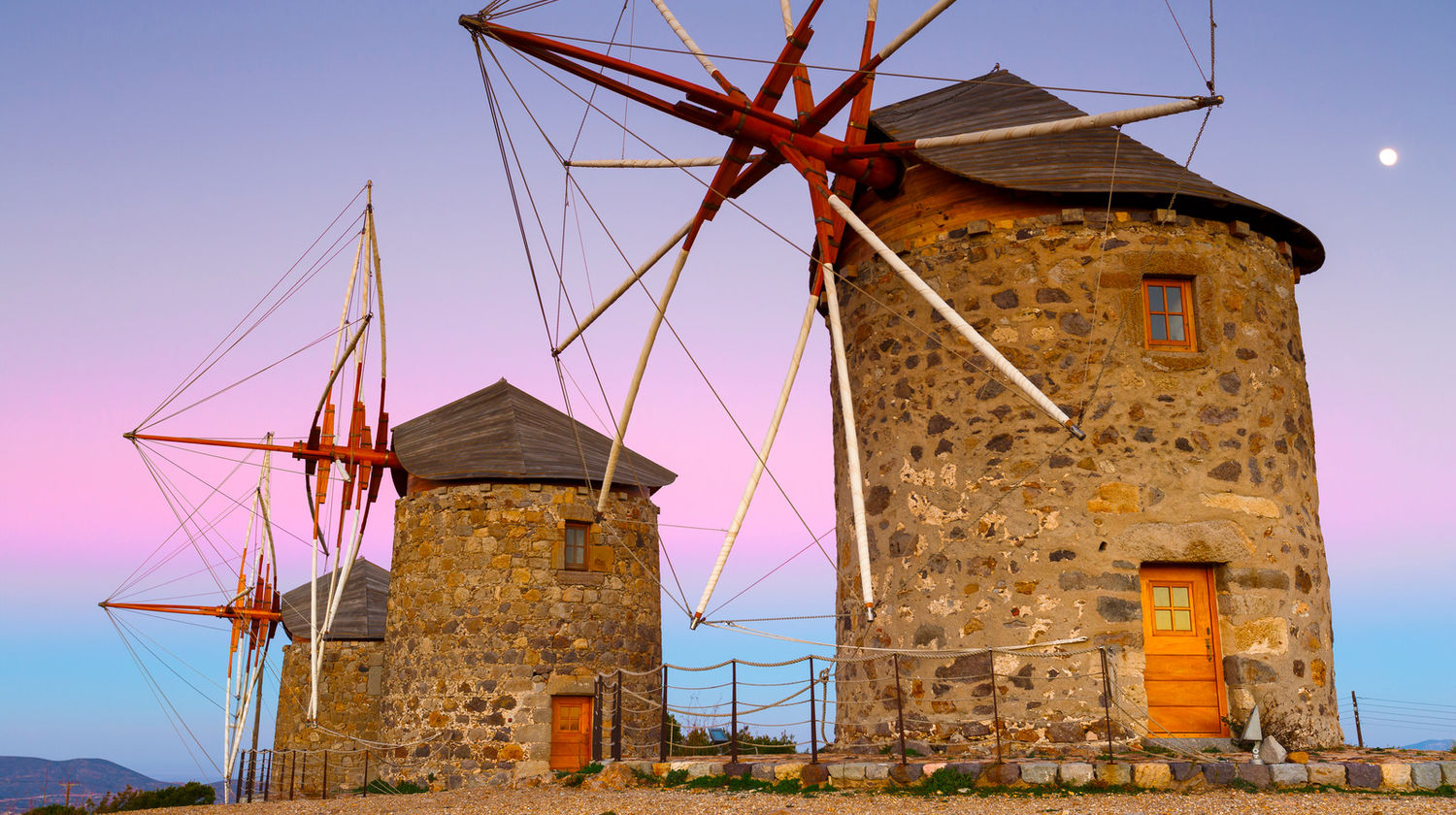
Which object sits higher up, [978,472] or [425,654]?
[978,472]

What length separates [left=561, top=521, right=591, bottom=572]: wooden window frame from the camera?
56.1ft

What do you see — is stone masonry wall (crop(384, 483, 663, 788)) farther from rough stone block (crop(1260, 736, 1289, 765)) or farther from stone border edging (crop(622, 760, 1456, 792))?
rough stone block (crop(1260, 736, 1289, 765))

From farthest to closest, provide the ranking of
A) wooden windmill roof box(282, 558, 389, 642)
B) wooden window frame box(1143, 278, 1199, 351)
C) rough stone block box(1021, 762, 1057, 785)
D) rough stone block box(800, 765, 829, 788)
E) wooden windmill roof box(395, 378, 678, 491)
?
wooden windmill roof box(282, 558, 389, 642), wooden windmill roof box(395, 378, 678, 491), wooden window frame box(1143, 278, 1199, 351), rough stone block box(800, 765, 829, 788), rough stone block box(1021, 762, 1057, 785)

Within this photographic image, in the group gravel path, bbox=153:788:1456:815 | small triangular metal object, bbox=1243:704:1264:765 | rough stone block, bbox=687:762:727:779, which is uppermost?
small triangular metal object, bbox=1243:704:1264:765

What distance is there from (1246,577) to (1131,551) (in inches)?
41.7

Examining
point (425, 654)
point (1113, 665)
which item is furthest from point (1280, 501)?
point (425, 654)

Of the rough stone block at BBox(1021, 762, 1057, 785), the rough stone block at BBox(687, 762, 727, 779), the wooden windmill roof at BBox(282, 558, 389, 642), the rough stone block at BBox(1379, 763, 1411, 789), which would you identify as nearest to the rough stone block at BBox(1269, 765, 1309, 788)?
the rough stone block at BBox(1379, 763, 1411, 789)

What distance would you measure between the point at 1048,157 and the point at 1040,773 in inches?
230

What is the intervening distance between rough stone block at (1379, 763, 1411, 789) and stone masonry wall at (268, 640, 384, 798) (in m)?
16.2

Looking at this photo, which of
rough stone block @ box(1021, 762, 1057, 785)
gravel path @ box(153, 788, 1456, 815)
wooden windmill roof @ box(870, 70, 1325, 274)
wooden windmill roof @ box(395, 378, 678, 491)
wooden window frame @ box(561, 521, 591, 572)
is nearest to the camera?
gravel path @ box(153, 788, 1456, 815)

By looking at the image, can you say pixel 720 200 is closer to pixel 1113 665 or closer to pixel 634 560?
pixel 1113 665

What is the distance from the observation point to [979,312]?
1036 centimetres

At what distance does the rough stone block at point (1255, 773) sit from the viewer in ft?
26.9

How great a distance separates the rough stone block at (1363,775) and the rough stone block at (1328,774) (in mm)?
51
